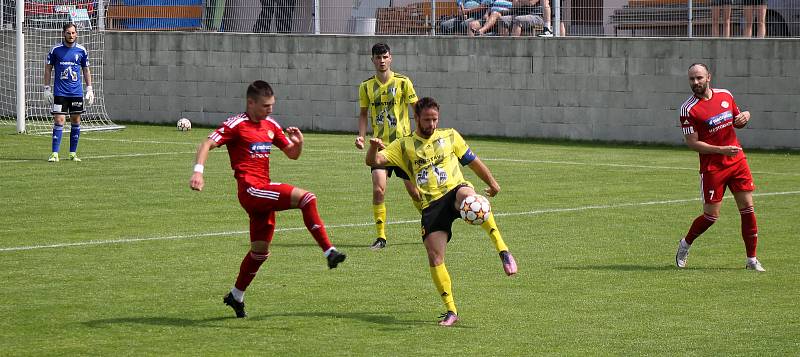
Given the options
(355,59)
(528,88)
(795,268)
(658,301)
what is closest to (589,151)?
(528,88)

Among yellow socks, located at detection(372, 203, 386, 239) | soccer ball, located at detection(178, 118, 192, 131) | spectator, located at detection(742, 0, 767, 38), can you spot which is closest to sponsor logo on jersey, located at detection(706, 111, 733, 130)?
yellow socks, located at detection(372, 203, 386, 239)

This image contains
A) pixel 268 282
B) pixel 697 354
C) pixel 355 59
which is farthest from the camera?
pixel 355 59

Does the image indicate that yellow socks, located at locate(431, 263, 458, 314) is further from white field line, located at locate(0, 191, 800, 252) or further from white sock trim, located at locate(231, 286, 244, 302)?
white field line, located at locate(0, 191, 800, 252)

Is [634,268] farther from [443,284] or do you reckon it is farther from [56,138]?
[56,138]

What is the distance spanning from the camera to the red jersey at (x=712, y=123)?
490 inches

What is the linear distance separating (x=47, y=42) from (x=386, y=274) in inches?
857

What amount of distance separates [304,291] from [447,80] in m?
17.7

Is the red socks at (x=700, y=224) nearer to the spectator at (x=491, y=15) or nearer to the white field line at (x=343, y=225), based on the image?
the white field line at (x=343, y=225)

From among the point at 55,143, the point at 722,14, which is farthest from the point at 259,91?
the point at 722,14

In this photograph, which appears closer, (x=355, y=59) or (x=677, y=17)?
(x=677, y=17)

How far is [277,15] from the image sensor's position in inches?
1203

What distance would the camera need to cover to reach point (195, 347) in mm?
8938

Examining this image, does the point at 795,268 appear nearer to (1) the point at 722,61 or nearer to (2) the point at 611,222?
(2) the point at 611,222

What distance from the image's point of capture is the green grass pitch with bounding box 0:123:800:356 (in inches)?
361
